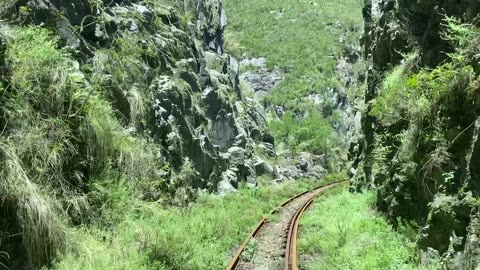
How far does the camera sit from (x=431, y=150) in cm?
813

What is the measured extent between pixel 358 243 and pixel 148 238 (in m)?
4.33

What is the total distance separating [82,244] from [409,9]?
399 inches

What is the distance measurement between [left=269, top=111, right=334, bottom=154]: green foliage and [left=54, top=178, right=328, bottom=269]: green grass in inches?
1559

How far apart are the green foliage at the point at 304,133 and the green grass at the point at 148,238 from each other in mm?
39590

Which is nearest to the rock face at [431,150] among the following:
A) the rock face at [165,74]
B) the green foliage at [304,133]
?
the rock face at [165,74]

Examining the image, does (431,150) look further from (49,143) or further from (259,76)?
(259,76)

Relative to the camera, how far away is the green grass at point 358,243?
788 cm

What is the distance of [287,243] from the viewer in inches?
463

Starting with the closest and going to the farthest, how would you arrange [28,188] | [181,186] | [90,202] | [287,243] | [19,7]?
[28,188] → [90,202] → [19,7] → [287,243] → [181,186]

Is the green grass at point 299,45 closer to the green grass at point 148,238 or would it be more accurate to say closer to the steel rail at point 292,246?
the steel rail at point 292,246

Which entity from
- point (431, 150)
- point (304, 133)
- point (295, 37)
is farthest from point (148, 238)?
point (295, 37)

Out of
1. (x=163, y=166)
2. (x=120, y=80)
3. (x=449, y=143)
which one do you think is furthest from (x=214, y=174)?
(x=449, y=143)

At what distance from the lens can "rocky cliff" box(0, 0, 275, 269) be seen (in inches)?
290

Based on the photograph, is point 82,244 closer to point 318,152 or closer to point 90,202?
point 90,202
